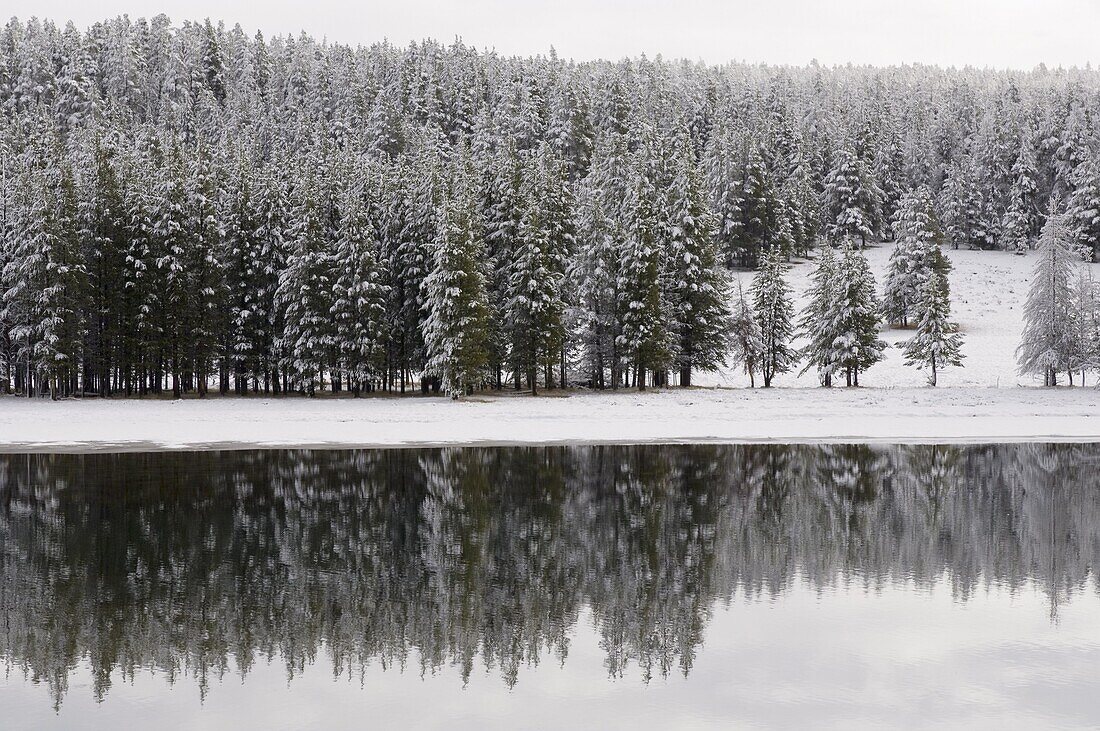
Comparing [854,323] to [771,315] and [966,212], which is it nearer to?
[771,315]

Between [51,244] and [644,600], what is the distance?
49.2 meters

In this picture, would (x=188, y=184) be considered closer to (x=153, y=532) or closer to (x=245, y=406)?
(x=245, y=406)

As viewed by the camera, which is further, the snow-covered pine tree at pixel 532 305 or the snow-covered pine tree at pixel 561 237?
the snow-covered pine tree at pixel 561 237

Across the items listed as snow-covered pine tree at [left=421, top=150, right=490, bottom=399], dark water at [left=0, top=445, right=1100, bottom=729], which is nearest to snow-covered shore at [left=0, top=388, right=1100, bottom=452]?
snow-covered pine tree at [left=421, top=150, right=490, bottom=399]

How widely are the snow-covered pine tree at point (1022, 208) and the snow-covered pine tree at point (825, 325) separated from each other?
162 ft

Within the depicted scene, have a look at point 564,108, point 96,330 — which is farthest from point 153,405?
point 564,108

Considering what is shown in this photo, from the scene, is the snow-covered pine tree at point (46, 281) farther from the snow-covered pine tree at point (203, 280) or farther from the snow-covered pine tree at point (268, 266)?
the snow-covered pine tree at point (268, 266)

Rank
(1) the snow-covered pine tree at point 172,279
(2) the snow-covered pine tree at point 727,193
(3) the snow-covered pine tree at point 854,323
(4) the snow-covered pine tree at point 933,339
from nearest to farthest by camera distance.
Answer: (1) the snow-covered pine tree at point 172,279
(3) the snow-covered pine tree at point 854,323
(4) the snow-covered pine tree at point 933,339
(2) the snow-covered pine tree at point 727,193

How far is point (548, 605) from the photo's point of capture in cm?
1412

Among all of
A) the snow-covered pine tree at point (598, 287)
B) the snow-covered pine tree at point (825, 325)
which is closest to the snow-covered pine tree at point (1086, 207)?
the snow-covered pine tree at point (825, 325)

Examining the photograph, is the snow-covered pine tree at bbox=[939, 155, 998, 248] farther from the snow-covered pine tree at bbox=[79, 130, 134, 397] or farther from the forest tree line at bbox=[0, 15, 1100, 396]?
the snow-covered pine tree at bbox=[79, 130, 134, 397]

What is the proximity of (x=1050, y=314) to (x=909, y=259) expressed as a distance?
21982 mm

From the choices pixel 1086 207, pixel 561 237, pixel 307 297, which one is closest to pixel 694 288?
pixel 561 237

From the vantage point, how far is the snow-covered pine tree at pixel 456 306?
5297 centimetres
